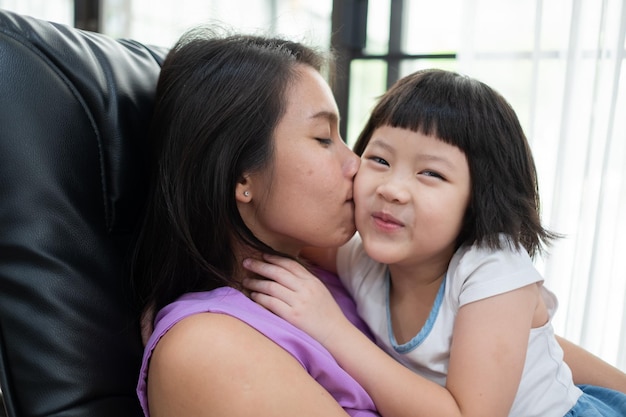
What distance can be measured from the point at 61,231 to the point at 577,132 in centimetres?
216

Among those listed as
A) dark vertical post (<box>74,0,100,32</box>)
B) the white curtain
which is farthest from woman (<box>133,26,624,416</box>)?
dark vertical post (<box>74,0,100,32</box>)

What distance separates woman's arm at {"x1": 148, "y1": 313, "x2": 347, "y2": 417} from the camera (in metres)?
0.86

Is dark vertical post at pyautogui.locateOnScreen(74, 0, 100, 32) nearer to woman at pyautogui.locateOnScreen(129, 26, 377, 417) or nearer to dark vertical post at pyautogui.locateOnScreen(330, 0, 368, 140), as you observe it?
dark vertical post at pyautogui.locateOnScreen(330, 0, 368, 140)

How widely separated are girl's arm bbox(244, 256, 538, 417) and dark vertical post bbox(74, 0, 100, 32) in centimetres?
330

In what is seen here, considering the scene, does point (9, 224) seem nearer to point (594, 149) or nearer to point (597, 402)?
point (597, 402)

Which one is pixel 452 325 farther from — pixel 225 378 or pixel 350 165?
pixel 225 378

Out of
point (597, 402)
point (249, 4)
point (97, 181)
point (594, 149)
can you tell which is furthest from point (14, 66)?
point (249, 4)

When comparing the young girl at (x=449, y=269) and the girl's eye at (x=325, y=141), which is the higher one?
the girl's eye at (x=325, y=141)

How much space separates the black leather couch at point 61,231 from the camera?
928 mm

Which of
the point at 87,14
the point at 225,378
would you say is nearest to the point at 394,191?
the point at 225,378

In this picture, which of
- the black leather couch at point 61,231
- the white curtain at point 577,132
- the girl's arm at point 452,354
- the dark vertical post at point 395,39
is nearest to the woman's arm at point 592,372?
the girl's arm at point 452,354

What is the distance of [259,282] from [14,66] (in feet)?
1.78

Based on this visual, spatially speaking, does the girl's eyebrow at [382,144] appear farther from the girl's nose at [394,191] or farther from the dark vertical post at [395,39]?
the dark vertical post at [395,39]

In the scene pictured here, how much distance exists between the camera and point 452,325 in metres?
1.15
